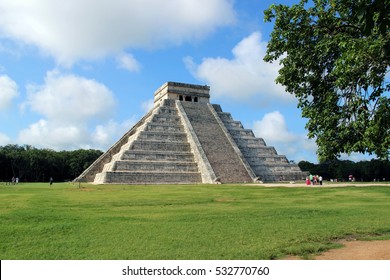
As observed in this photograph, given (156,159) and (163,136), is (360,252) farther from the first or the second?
(163,136)

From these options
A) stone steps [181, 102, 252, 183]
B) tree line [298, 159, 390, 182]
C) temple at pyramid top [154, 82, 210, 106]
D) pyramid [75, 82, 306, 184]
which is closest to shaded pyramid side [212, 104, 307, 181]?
pyramid [75, 82, 306, 184]

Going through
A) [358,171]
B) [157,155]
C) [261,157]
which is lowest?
[157,155]

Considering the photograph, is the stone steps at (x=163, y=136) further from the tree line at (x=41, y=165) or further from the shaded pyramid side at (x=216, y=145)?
the tree line at (x=41, y=165)

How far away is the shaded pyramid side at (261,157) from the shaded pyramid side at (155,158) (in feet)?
20.4

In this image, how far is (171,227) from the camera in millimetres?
8352

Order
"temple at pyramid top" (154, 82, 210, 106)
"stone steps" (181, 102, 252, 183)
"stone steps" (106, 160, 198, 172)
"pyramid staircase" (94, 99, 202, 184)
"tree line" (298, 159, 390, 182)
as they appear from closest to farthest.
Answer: "pyramid staircase" (94, 99, 202, 184) < "stone steps" (106, 160, 198, 172) < "stone steps" (181, 102, 252, 183) < "temple at pyramid top" (154, 82, 210, 106) < "tree line" (298, 159, 390, 182)

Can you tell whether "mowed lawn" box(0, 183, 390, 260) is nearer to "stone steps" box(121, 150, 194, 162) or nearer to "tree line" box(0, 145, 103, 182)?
"stone steps" box(121, 150, 194, 162)

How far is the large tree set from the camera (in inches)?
281

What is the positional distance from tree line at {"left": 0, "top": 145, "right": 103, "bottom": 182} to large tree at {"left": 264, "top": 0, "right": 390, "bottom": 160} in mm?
56775

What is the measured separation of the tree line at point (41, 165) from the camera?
5866cm

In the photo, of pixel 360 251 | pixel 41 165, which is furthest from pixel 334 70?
pixel 41 165

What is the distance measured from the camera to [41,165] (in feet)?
195

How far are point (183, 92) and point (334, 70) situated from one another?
39.0 m

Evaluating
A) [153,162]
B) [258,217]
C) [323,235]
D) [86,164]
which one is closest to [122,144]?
[153,162]
